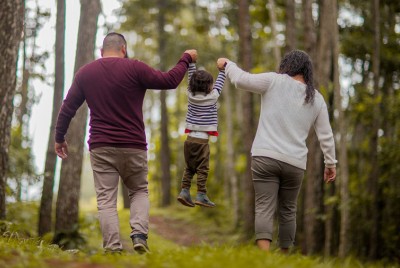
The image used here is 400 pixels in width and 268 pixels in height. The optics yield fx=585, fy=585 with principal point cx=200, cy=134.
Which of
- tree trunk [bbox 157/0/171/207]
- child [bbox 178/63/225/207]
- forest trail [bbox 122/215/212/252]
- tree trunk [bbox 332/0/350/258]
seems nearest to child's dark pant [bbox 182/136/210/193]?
child [bbox 178/63/225/207]

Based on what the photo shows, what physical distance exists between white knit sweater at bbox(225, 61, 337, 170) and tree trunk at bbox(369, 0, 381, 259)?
8.08m

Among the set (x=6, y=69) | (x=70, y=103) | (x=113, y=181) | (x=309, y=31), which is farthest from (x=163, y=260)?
(x=309, y=31)

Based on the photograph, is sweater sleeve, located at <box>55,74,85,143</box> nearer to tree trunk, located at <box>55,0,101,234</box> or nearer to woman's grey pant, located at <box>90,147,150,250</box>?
woman's grey pant, located at <box>90,147,150,250</box>

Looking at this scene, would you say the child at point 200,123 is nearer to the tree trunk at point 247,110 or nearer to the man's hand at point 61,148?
the man's hand at point 61,148

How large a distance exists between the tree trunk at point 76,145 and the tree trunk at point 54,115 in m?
0.52

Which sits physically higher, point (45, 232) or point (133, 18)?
point (133, 18)

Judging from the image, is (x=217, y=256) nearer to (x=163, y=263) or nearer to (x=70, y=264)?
(x=163, y=263)

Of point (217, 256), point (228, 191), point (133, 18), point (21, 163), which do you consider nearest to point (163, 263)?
point (217, 256)

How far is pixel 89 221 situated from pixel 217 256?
7.57m

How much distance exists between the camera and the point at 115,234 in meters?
6.31

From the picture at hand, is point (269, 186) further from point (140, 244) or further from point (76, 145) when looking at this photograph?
point (76, 145)

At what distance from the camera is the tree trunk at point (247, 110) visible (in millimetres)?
14727

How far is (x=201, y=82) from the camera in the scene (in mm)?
6711

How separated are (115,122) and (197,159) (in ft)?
3.84
